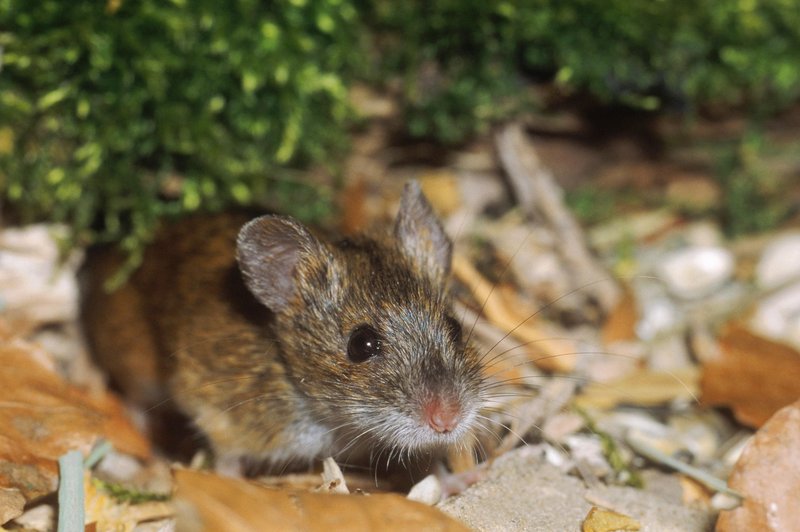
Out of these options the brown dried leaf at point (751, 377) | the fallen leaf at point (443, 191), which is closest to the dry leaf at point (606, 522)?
the brown dried leaf at point (751, 377)

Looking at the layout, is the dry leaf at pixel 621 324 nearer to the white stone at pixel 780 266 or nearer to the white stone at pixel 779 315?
the white stone at pixel 779 315

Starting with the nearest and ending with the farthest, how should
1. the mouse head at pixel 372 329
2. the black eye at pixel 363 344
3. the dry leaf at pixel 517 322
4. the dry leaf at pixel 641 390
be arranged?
1. the mouse head at pixel 372 329
2. the black eye at pixel 363 344
3. the dry leaf at pixel 641 390
4. the dry leaf at pixel 517 322

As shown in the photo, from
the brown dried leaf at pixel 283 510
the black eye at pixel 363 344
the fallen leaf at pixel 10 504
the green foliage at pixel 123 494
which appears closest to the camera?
the brown dried leaf at pixel 283 510

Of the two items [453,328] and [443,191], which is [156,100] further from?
[453,328]

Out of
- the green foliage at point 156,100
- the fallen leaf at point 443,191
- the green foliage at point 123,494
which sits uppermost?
the green foliage at point 156,100

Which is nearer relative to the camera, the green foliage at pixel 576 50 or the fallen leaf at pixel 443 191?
the green foliage at pixel 576 50

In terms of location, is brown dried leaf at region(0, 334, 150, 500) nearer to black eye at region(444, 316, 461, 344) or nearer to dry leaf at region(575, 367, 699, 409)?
black eye at region(444, 316, 461, 344)

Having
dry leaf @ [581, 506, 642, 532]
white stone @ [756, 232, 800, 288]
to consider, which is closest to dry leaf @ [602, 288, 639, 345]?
white stone @ [756, 232, 800, 288]
